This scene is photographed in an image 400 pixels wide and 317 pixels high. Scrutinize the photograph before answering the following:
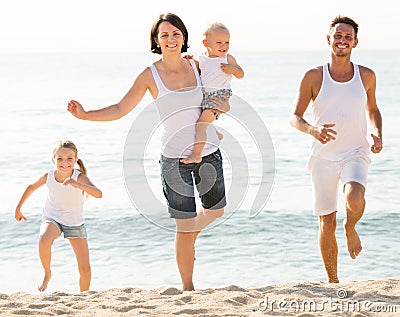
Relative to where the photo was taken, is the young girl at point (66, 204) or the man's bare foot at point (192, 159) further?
the young girl at point (66, 204)

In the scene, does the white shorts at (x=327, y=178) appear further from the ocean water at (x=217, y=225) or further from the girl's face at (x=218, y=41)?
the girl's face at (x=218, y=41)

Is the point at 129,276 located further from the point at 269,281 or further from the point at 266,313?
the point at 266,313

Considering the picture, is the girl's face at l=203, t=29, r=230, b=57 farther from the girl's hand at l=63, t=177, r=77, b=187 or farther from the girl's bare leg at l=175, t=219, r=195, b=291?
the girl's hand at l=63, t=177, r=77, b=187

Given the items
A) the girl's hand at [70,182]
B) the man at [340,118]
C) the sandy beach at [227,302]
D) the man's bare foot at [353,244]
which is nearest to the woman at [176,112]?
the sandy beach at [227,302]

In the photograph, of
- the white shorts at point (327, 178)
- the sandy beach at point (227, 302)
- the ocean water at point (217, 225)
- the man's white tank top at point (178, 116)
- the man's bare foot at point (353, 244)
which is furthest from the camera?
the ocean water at point (217, 225)

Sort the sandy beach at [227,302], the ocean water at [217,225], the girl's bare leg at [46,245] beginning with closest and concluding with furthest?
the sandy beach at [227,302]
the girl's bare leg at [46,245]
the ocean water at [217,225]

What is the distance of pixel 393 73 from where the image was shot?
145 feet

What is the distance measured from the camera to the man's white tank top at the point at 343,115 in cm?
552

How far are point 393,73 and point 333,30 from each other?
4027cm

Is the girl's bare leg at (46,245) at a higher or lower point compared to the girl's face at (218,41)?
lower

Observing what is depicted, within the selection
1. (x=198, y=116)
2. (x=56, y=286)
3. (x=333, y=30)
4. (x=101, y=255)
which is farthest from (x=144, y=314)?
(x=101, y=255)

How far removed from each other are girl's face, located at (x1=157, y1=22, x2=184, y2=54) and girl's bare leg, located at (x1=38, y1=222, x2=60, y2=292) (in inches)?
75.1

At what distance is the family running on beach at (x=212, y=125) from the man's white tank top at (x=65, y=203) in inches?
5.3

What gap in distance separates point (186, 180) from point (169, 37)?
1.04 meters
